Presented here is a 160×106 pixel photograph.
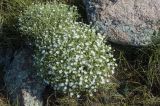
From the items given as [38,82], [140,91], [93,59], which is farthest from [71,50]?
[140,91]

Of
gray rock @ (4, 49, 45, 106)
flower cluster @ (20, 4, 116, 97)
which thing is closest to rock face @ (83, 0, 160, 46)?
flower cluster @ (20, 4, 116, 97)

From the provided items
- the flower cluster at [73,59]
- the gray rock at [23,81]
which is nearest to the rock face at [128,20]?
the flower cluster at [73,59]

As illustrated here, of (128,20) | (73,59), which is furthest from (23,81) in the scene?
(128,20)

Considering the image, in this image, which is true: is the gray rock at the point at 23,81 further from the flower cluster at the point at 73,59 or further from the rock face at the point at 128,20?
the rock face at the point at 128,20

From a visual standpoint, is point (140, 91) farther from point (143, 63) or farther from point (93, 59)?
point (93, 59)

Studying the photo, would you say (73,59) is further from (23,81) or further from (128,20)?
(128,20)

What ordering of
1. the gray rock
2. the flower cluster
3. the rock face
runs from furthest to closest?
the rock face < the gray rock < the flower cluster

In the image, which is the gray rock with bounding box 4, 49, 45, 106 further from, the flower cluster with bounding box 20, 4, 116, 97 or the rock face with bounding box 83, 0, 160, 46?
the rock face with bounding box 83, 0, 160, 46
